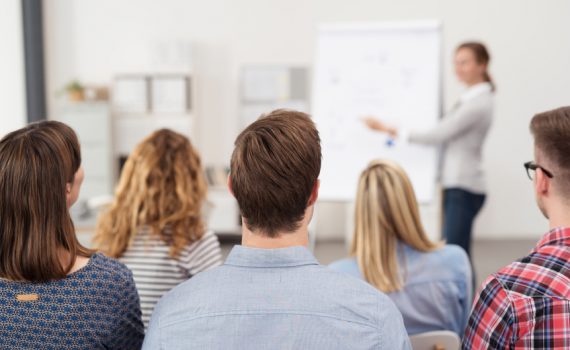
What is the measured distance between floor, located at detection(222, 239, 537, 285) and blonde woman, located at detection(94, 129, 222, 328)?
307 cm

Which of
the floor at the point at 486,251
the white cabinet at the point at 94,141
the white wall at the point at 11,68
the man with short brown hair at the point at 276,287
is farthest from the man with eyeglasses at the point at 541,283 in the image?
the white cabinet at the point at 94,141

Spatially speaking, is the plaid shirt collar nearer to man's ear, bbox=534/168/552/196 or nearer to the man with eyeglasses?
the man with eyeglasses

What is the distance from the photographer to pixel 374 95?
→ 3.27 m

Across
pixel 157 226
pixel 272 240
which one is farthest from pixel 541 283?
pixel 157 226

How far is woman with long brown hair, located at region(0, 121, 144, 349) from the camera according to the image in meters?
1.10

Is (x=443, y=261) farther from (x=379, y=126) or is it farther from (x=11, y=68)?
(x=11, y=68)

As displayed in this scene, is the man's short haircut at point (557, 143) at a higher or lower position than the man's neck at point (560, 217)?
higher

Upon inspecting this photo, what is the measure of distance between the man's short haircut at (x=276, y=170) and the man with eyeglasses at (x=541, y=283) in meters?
0.48

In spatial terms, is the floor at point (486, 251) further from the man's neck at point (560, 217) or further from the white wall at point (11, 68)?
the man's neck at point (560, 217)

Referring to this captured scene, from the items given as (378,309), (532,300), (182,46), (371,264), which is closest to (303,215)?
(378,309)

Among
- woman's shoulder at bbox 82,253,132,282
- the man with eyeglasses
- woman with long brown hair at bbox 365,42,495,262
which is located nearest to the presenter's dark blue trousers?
woman with long brown hair at bbox 365,42,495,262

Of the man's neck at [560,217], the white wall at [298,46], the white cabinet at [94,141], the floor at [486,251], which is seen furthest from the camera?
the white wall at [298,46]

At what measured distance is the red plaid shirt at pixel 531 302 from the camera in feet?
3.57

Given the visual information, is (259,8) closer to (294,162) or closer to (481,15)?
(481,15)
